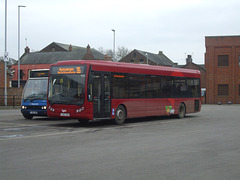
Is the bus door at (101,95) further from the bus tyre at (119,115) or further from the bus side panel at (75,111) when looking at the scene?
the bus tyre at (119,115)

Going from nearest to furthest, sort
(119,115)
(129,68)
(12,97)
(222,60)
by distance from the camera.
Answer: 1. (119,115)
2. (129,68)
3. (12,97)
4. (222,60)

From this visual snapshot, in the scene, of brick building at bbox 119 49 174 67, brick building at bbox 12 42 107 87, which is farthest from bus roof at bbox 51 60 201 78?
brick building at bbox 119 49 174 67

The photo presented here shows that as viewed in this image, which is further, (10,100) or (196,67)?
(196,67)

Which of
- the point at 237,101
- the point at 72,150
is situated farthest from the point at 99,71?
the point at 237,101

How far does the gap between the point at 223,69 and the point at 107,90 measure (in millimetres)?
44151

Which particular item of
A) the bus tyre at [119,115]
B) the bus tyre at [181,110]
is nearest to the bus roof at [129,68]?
the bus tyre at [119,115]

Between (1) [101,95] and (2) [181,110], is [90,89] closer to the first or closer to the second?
(1) [101,95]

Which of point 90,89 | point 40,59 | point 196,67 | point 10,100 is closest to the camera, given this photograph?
point 90,89

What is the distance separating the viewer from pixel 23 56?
88.6 m

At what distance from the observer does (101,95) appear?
16.5 metres

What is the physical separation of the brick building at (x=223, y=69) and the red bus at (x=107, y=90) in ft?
124

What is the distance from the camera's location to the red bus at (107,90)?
15.9 metres

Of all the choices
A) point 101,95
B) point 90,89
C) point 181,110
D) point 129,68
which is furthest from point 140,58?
point 90,89

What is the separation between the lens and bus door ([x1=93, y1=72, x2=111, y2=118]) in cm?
1616
